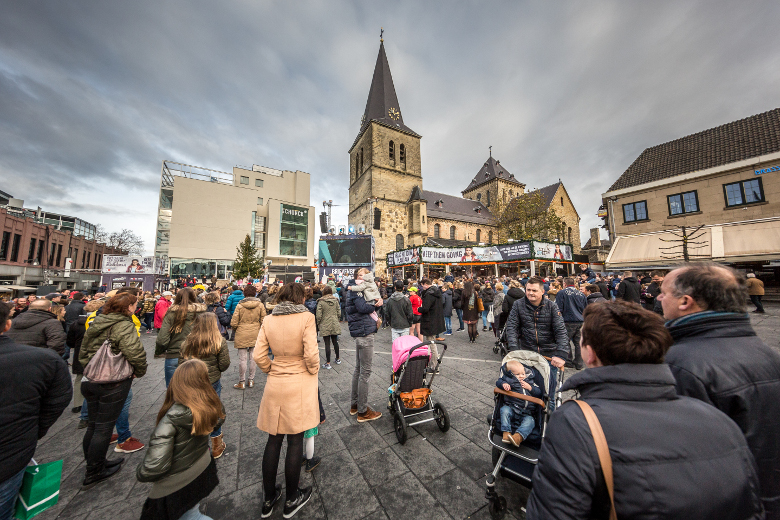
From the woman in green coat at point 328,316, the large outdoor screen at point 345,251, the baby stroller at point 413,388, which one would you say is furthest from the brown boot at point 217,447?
the large outdoor screen at point 345,251

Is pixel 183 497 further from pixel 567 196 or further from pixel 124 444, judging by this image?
pixel 567 196

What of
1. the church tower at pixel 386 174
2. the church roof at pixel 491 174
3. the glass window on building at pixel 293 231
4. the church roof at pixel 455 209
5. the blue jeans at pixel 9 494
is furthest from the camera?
the church roof at pixel 491 174

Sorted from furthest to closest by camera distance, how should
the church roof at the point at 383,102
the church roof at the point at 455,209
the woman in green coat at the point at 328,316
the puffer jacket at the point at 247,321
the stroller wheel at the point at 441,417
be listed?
the church roof at the point at 455,209 → the church roof at the point at 383,102 → the woman in green coat at the point at 328,316 → the puffer jacket at the point at 247,321 → the stroller wheel at the point at 441,417

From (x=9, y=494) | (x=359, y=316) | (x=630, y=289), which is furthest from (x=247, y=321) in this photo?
(x=630, y=289)

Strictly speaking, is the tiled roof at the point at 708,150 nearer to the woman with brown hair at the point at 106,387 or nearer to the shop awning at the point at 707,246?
the shop awning at the point at 707,246

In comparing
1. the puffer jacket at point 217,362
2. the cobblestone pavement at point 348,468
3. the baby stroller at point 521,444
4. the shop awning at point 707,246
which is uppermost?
the shop awning at point 707,246

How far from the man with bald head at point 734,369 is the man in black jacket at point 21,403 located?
3752 millimetres

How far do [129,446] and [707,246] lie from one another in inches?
901

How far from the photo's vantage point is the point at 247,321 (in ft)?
16.2

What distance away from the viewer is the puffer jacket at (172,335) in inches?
139

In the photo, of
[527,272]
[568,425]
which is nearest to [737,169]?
[527,272]

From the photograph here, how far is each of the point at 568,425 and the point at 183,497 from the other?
2.44 metres

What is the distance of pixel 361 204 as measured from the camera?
35031mm

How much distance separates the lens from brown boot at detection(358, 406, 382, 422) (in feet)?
12.3
